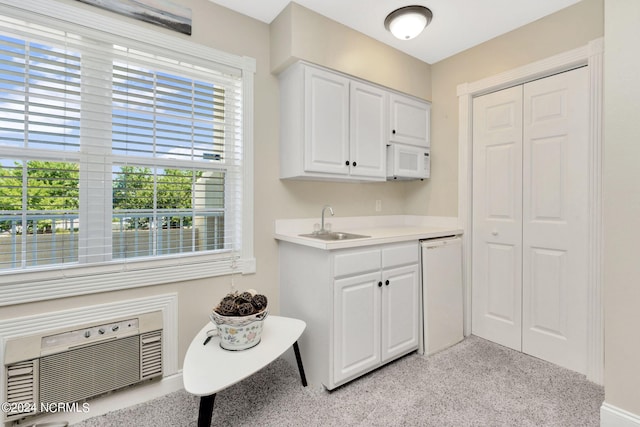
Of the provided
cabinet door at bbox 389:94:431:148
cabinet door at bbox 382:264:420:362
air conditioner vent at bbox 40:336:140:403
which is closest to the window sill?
air conditioner vent at bbox 40:336:140:403

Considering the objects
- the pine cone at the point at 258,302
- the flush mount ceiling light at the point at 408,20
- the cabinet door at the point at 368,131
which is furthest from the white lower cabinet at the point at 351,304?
the flush mount ceiling light at the point at 408,20

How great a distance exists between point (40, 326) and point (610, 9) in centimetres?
344

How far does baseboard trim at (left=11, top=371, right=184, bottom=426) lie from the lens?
1.59 m

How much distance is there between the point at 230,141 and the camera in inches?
84.9

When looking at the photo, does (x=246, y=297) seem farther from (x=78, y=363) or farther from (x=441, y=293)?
(x=441, y=293)

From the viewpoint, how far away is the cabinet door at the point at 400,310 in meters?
2.14

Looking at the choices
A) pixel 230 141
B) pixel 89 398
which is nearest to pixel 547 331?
pixel 230 141

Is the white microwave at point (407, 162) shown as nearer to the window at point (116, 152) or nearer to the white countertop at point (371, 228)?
the white countertop at point (371, 228)

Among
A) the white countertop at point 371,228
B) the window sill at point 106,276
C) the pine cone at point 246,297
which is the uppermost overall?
the white countertop at point 371,228

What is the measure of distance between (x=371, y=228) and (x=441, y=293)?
0.84 m

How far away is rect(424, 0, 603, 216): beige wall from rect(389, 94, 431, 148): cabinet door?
12 centimetres

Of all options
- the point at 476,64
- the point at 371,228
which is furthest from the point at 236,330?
the point at 476,64

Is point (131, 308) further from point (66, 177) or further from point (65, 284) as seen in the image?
point (66, 177)

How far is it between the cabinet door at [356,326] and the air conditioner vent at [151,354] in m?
1.09
